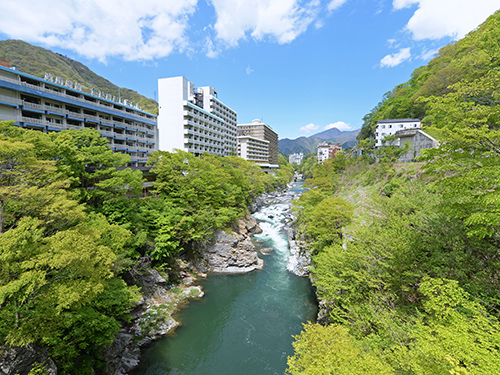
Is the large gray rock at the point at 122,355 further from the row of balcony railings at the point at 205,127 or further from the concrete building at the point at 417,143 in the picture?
the row of balcony railings at the point at 205,127

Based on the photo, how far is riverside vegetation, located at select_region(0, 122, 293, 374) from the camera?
7238mm

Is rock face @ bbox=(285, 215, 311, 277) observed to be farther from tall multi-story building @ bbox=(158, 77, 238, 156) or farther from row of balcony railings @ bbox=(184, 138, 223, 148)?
row of balcony railings @ bbox=(184, 138, 223, 148)

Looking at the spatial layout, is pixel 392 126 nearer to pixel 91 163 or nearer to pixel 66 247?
pixel 91 163

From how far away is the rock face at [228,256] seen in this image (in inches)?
888

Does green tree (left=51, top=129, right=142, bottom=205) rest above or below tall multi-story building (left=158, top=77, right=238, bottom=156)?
below

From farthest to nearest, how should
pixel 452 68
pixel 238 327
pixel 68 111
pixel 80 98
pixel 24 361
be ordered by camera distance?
pixel 80 98 < pixel 452 68 < pixel 68 111 < pixel 238 327 < pixel 24 361

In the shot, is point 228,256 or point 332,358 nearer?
point 332,358

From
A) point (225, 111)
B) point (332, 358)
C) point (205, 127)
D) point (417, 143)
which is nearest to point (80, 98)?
point (205, 127)

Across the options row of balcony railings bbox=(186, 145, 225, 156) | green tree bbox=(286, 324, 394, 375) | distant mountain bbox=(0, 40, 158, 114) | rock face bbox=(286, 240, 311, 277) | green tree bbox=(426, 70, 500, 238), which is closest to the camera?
green tree bbox=(286, 324, 394, 375)

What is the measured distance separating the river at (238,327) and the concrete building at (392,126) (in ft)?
117

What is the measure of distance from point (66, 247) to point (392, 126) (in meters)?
52.8

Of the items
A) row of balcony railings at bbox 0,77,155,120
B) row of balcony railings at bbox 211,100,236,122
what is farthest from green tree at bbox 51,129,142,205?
row of balcony railings at bbox 211,100,236,122

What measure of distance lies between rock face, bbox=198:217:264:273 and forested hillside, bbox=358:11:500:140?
793 inches

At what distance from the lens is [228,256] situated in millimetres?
23281
